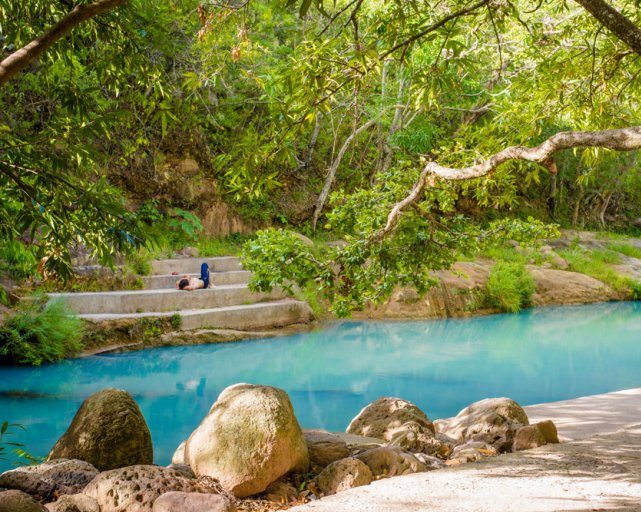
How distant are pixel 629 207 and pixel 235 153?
24.6 meters

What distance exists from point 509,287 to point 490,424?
973 centimetres

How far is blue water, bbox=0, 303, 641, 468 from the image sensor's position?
715 centimetres

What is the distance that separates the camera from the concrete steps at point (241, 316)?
10359mm

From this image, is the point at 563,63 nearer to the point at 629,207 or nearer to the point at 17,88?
the point at 17,88

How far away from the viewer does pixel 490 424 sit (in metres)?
5.27

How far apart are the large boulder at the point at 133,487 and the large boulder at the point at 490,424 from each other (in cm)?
253

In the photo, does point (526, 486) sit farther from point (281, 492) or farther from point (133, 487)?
point (133, 487)

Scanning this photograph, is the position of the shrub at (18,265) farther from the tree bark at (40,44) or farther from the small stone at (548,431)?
the tree bark at (40,44)

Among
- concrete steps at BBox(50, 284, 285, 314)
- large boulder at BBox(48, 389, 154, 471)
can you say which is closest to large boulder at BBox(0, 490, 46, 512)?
large boulder at BBox(48, 389, 154, 471)

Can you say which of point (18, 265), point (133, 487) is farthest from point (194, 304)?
point (133, 487)

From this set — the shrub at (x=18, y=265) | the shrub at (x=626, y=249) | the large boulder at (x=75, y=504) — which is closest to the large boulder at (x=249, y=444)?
the large boulder at (x=75, y=504)

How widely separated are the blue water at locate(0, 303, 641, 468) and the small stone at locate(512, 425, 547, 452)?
7.95ft

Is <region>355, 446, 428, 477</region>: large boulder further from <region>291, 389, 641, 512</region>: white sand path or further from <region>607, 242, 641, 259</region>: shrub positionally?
<region>607, 242, 641, 259</region>: shrub

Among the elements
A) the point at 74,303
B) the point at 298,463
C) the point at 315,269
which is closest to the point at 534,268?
the point at 74,303
